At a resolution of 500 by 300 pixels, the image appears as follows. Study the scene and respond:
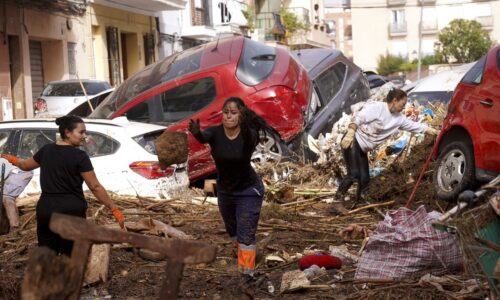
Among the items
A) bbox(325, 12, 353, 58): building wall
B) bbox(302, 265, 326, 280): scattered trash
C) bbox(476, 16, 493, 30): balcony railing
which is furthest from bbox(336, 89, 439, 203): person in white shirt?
bbox(325, 12, 353, 58): building wall

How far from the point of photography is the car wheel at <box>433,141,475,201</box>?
9079mm

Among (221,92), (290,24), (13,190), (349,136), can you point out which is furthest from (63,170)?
(290,24)

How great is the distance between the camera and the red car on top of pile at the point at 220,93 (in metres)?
12.9

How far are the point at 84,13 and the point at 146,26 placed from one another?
595 cm

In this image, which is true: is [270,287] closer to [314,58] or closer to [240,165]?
[240,165]


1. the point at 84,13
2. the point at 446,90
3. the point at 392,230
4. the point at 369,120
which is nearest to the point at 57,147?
the point at 392,230

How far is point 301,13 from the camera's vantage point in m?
53.9

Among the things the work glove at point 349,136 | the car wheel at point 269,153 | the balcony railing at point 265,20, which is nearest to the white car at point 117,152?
the work glove at point 349,136

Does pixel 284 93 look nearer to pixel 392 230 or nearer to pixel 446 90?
pixel 446 90

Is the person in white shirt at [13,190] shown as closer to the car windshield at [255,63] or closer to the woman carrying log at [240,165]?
the woman carrying log at [240,165]

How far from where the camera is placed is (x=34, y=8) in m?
24.8

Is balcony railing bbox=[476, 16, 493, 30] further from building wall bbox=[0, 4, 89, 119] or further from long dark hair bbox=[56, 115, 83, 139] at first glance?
long dark hair bbox=[56, 115, 83, 139]

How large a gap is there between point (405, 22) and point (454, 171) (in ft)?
236

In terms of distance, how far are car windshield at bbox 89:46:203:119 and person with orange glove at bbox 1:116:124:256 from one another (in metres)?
6.75
